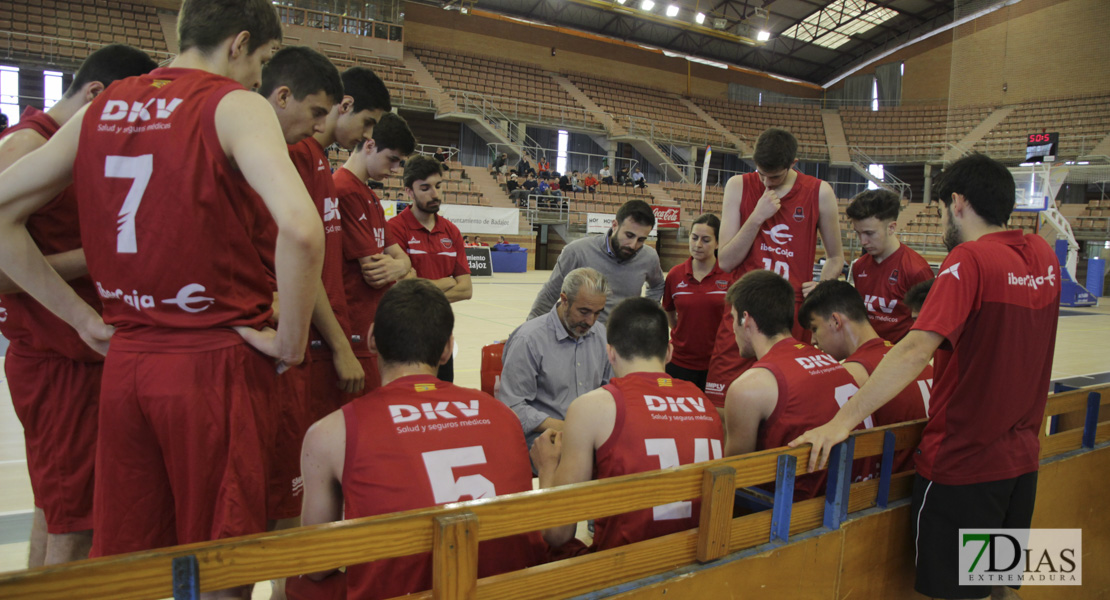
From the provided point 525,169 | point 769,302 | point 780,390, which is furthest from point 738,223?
point 525,169

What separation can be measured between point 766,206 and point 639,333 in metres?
1.49

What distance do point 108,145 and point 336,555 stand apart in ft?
3.68

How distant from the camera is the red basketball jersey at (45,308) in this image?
2.05 metres

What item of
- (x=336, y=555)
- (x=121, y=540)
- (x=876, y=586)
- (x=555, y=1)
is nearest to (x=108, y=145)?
(x=121, y=540)

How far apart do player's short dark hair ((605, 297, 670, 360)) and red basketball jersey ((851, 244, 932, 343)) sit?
89.9 inches

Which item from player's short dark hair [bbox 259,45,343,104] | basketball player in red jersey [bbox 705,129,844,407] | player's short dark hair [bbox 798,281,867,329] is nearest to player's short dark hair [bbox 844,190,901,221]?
basketball player in red jersey [bbox 705,129,844,407]

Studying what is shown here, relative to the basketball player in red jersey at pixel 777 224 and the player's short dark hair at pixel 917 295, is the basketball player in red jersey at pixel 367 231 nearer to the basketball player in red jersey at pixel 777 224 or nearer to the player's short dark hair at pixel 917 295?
the basketball player in red jersey at pixel 777 224

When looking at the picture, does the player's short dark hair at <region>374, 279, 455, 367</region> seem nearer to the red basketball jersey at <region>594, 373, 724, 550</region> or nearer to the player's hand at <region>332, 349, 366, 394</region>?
the player's hand at <region>332, 349, 366, 394</region>

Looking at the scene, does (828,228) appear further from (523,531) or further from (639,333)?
(523,531)

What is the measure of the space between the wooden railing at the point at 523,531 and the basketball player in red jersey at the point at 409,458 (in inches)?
8.1

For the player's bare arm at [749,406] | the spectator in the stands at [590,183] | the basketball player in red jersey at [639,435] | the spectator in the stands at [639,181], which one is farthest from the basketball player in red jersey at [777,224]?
the spectator in the stands at [639,181]

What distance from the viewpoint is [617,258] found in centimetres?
423

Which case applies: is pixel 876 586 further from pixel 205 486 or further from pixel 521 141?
pixel 521 141

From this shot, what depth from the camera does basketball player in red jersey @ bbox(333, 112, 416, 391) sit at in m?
2.81
